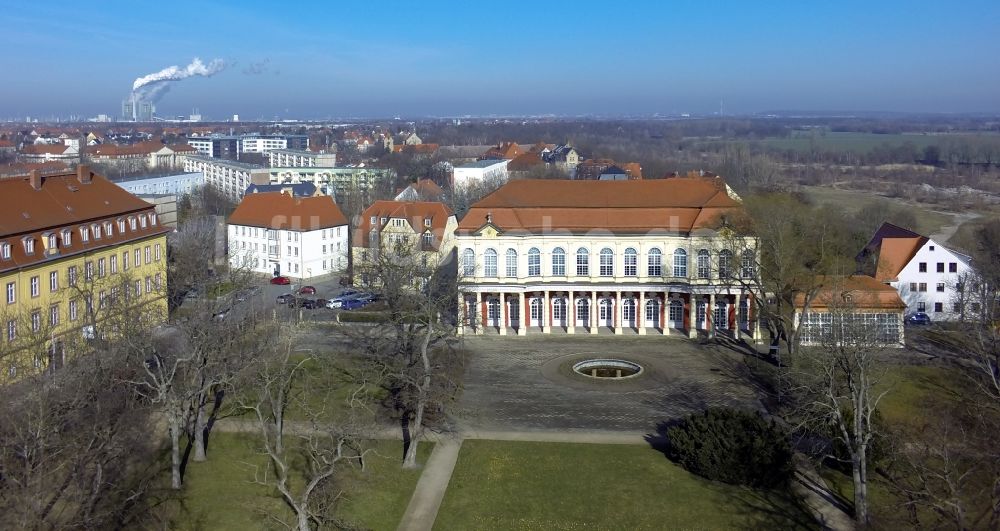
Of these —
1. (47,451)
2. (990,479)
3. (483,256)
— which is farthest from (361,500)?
(483,256)

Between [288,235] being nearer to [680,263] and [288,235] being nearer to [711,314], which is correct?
[680,263]

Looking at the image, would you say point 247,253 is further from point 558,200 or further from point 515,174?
point 515,174

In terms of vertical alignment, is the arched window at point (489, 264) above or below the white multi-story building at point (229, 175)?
A: below

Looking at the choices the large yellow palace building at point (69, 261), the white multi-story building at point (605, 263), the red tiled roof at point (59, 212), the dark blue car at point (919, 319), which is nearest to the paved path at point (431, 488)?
the large yellow palace building at point (69, 261)

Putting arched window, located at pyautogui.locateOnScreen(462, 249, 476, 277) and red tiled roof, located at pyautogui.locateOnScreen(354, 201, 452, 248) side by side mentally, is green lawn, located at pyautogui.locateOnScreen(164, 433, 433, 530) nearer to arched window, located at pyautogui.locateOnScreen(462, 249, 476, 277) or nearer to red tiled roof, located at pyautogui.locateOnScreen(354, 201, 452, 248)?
arched window, located at pyautogui.locateOnScreen(462, 249, 476, 277)

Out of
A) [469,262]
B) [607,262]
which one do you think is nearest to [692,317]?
[607,262]

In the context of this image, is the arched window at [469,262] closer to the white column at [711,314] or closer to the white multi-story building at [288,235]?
the white column at [711,314]
